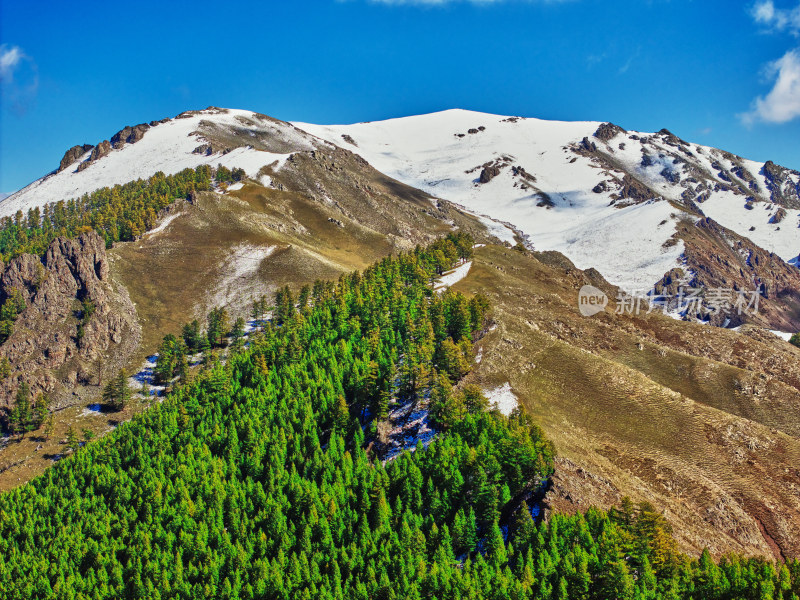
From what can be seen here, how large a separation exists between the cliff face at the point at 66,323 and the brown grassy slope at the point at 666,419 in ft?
317

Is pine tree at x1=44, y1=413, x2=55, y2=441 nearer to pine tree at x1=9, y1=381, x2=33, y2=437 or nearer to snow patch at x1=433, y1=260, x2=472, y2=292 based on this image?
pine tree at x1=9, y1=381, x2=33, y2=437

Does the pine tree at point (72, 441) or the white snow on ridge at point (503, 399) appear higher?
the white snow on ridge at point (503, 399)

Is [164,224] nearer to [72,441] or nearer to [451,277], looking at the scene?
[72,441]

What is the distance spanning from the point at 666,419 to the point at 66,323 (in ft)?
454

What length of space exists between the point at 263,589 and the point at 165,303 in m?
108

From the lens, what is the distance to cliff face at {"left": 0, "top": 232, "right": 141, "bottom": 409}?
12562 cm

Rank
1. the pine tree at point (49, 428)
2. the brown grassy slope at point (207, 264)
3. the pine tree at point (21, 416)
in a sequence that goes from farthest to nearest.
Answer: the brown grassy slope at point (207, 264) < the pine tree at point (49, 428) < the pine tree at point (21, 416)

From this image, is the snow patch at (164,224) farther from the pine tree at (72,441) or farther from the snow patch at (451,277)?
the snow patch at (451,277)

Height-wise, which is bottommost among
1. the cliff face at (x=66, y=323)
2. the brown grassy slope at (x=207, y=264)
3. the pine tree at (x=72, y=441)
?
the pine tree at (x=72, y=441)

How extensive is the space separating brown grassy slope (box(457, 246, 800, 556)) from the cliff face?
96.7 m

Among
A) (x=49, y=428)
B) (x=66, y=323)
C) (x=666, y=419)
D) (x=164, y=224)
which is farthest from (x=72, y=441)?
(x=666, y=419)

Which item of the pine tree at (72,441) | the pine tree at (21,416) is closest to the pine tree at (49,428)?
the pine tree at (21,416)

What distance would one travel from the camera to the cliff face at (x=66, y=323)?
125625 mm

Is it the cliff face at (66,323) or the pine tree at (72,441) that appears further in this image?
the cliff face at (66,323)
